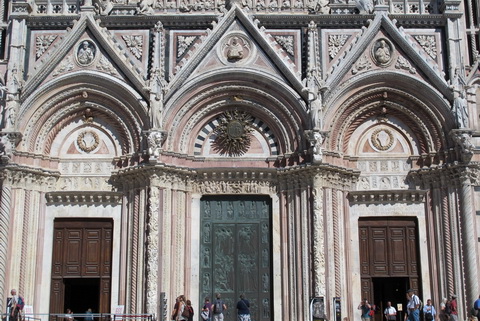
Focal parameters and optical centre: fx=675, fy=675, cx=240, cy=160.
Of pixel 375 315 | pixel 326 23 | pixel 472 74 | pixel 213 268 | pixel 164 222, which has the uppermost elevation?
pixel 326 23

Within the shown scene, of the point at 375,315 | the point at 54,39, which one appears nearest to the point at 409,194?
the point at 375,315

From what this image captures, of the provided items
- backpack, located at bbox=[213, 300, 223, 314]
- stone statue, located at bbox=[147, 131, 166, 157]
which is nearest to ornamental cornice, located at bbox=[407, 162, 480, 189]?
backpack, located at bbox=[213, 300, 223, 314]

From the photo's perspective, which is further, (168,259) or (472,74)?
(472,74)

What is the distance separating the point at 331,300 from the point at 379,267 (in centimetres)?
234

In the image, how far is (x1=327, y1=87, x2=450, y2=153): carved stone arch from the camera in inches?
936

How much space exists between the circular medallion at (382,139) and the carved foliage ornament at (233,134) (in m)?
4.50

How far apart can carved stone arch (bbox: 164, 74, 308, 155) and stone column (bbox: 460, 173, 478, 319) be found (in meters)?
5.75

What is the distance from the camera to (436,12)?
25.1 m

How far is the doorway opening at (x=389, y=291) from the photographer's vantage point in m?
24.2

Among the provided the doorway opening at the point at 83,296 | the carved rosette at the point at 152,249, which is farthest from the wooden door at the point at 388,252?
the doorway opening at the point at 83,296

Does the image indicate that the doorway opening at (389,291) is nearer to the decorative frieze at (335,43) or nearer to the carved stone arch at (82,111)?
the decorative frieze at (335,43)

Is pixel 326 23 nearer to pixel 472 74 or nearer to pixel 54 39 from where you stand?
pixel 472 74

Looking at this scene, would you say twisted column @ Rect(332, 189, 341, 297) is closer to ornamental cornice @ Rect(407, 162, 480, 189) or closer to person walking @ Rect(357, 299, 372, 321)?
person walking @ Rect(357, 299, 372, 321)

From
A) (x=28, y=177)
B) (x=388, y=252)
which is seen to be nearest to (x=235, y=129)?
(x=388, y=252)
